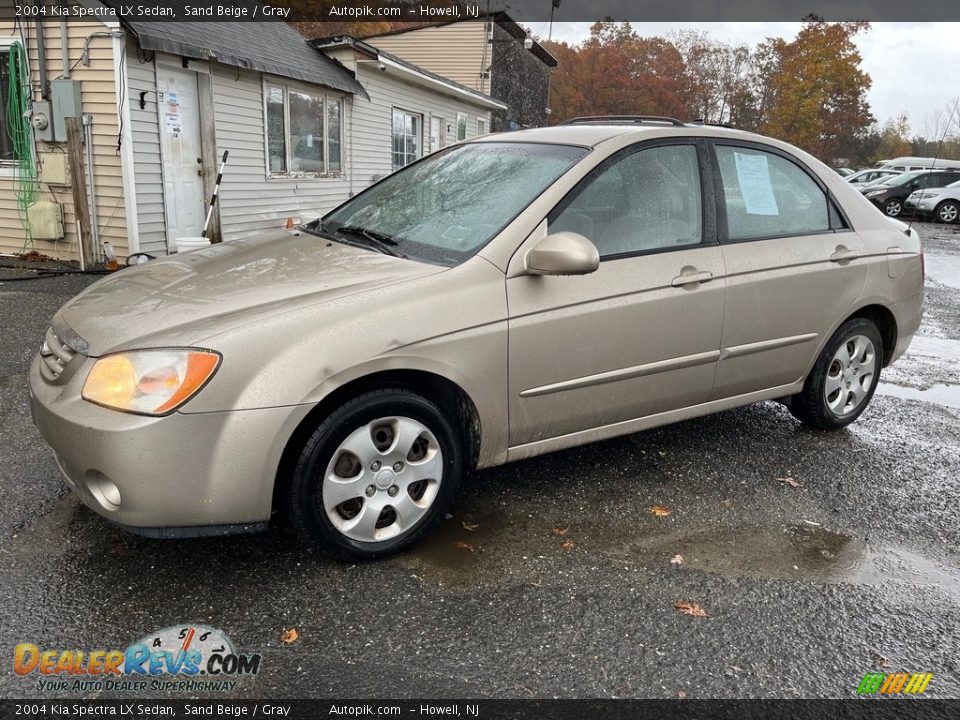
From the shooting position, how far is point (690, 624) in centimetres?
262

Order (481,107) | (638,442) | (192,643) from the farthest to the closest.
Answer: (481,107), (638,442), (192,643)

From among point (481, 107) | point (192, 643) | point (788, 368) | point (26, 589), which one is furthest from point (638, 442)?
point (481, 107)

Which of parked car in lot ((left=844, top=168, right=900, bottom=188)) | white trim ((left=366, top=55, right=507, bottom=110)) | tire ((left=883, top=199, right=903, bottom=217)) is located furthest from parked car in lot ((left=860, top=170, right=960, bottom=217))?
white trim ((left=366, top=55, right=507, bottom=110))

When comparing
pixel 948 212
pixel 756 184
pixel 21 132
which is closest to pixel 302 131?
pixel 21 132

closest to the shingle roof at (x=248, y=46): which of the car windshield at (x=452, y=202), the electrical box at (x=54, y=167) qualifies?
the electrical box at (x=54, y=167)

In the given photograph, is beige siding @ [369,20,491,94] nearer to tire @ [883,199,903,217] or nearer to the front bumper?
tire @ [883,199,903,217]

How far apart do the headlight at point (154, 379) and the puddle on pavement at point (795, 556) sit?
1821 mm

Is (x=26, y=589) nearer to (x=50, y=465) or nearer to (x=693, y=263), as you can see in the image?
(x=50, y=465)

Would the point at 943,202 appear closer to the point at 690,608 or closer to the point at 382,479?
the point at 690,608

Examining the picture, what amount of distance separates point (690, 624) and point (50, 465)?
3064 millimetres

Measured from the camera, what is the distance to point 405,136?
1683 cm

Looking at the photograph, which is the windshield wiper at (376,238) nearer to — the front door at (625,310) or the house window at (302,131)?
the front door at (625,310)

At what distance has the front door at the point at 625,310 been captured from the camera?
10.2ft

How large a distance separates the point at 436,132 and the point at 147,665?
57.1ft
